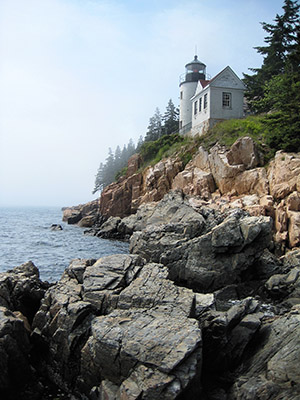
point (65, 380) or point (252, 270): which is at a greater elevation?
point (252, 270)

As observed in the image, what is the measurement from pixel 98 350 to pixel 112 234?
2849 cm

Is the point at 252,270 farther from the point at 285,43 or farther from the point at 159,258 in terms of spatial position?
the point at 285,43

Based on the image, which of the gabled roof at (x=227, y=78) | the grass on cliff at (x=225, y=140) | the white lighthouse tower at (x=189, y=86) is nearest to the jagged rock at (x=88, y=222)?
the grass on cliff at (x=225, y=140)

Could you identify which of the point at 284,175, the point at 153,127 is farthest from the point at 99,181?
the point at 284,175

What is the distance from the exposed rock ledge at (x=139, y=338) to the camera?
6.84 meters

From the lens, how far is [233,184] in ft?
87.6

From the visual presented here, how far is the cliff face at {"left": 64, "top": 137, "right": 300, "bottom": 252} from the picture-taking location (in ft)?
66.0

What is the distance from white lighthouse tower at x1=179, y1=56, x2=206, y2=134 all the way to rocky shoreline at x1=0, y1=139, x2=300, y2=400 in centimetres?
3231

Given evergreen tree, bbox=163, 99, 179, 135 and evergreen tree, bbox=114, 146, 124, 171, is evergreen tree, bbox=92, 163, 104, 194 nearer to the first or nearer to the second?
evergreen tree, bbox=114, 146, 124, 171

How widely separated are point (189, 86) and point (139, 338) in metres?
43.3

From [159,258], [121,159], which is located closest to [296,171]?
[159,258]

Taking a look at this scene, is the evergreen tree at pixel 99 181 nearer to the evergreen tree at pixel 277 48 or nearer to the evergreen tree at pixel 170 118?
the evergreen tree at pixel 170 118

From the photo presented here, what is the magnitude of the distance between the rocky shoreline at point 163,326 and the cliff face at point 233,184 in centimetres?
493

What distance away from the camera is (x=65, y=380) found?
28.2 feet
